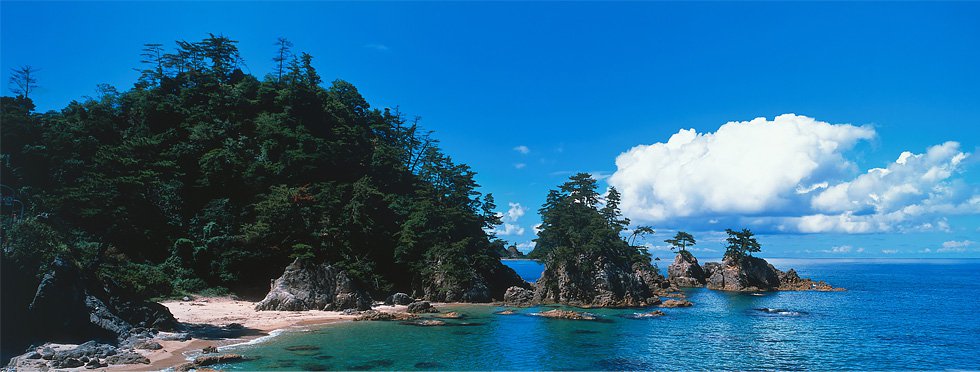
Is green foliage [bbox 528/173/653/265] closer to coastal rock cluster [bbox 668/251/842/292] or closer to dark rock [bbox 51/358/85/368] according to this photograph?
coastal rock cluster [bbox 668/251/842/292]

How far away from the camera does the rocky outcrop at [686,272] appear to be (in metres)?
97.8

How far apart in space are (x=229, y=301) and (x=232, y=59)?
4074 cm

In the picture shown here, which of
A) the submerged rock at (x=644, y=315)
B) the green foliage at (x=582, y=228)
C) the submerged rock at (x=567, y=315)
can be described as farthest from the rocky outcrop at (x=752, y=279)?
the submerged rock at (x=567, y=315)

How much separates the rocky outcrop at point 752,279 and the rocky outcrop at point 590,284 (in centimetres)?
3652

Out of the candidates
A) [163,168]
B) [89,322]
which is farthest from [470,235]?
[89,322]

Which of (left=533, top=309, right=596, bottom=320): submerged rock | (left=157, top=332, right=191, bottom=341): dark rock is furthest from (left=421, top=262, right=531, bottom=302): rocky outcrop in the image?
(left=157, top=332, right=191, bottom=341): dark rock

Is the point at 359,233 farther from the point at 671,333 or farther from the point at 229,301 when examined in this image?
the point at 671,333

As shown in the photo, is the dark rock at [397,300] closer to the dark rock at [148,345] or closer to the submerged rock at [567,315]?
the submerged rock at [567,315]

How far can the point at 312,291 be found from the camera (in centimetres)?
4531

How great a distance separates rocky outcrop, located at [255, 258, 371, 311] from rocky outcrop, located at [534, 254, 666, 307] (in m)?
23.4

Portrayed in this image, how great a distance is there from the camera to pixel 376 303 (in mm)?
52156

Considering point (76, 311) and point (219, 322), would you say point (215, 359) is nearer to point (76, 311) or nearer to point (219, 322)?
point (76, 311)

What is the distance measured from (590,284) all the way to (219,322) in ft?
131

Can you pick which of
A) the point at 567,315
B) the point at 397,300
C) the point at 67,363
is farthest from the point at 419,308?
the point at 67,363
